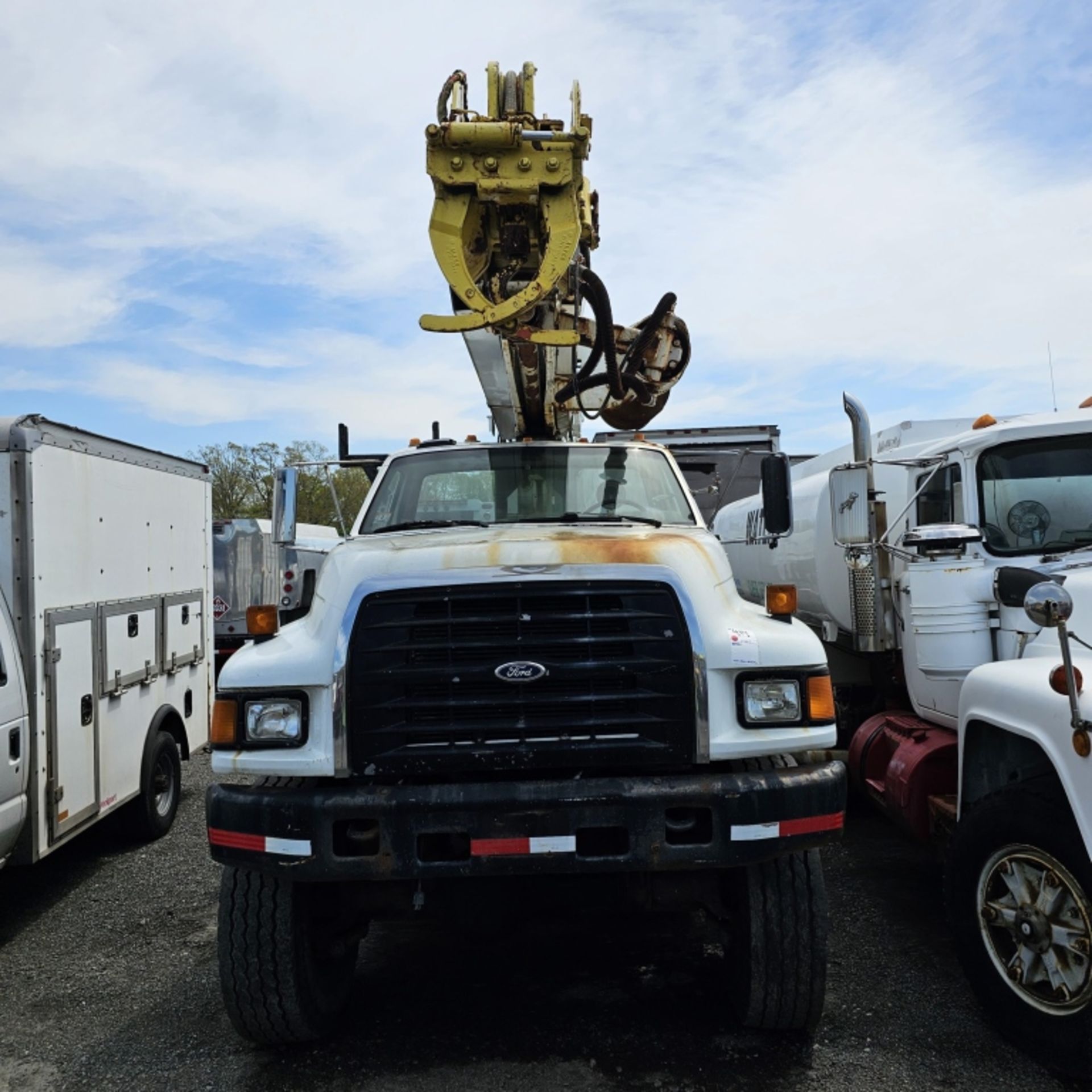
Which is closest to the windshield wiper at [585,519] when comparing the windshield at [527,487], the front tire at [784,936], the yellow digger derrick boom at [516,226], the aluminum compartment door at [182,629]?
the windshield at [527,487]

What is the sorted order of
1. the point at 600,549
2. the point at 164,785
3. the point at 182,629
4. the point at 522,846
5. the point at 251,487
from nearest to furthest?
the point at 522,846 < the point at 600,549 < the point at 164,785 < the point at 182,629 < the point at 251,487

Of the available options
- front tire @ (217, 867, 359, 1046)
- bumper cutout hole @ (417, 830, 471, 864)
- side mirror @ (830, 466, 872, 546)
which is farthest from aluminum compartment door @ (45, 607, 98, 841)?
side mirror @ (830, 466, 872, 546)

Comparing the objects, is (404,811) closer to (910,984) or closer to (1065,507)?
(910,984)

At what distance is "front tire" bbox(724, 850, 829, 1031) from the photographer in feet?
11.9

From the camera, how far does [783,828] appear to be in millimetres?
3355

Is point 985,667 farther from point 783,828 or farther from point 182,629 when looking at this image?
point 182,629

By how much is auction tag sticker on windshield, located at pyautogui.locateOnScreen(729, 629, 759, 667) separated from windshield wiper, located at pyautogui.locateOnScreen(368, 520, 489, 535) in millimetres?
1541

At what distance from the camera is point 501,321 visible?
16.9 ft

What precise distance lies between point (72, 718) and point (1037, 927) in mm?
4961

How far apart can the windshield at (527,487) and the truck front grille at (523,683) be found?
1391mm

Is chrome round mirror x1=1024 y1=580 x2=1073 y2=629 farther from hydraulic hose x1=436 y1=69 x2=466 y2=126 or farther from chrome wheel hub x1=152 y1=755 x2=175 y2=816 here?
chrome wheel hub x1=152 y1=755 x2=175 y2=816

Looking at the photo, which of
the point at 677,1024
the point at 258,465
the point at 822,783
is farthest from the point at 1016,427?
the point at 258,465

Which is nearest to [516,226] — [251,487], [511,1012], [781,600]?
[781,600]

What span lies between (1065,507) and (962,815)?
1659mm
